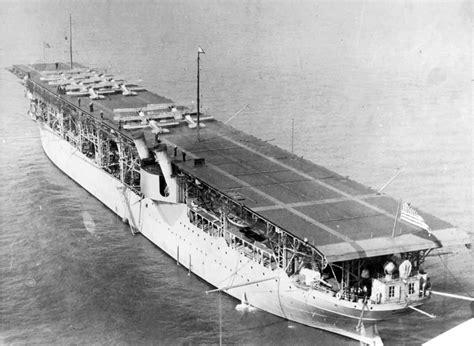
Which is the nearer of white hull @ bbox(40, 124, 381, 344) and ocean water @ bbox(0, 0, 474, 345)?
white hull @ bbox(40, 124, 381, 344)

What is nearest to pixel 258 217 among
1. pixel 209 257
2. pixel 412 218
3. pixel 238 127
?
pixel 209 257

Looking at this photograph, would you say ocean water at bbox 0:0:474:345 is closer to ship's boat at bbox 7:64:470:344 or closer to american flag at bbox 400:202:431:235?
ship's boat at bbox 7:64:470:344

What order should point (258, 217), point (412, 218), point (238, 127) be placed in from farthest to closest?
point (238, 127), point (258, 217), point (412, 218)

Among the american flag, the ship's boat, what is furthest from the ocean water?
the american flag

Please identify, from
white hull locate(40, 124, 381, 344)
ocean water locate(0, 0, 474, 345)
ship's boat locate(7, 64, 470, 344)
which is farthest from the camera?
ocean water locate(0, 0, 474, 345)

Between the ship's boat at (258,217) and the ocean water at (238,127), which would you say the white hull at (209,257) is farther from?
the ocean water at (238,127)

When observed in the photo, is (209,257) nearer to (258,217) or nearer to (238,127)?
(258,217)
